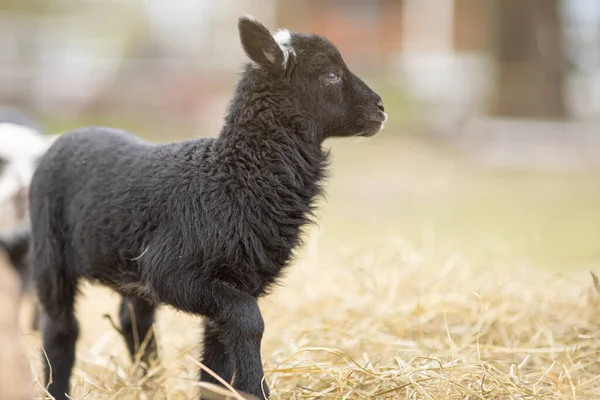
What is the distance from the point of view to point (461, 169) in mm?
14250

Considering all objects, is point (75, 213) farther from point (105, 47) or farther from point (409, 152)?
point (105, 47)

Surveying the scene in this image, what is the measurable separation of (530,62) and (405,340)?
13110 millimetres

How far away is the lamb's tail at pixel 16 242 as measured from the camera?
19.0 feet

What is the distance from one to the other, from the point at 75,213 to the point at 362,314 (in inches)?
76.2

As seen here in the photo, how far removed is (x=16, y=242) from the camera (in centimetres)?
580

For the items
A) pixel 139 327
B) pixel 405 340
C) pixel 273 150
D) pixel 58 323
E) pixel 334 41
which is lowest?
pixel 334 41

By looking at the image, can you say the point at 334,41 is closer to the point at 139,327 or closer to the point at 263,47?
the point at 139,327

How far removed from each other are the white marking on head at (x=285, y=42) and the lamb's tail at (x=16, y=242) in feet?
9.26

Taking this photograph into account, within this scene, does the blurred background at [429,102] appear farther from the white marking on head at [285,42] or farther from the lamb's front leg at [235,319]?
the lamb's front leg at [235,319]

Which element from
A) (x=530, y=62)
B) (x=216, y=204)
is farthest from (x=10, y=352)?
(x=530, y=62)

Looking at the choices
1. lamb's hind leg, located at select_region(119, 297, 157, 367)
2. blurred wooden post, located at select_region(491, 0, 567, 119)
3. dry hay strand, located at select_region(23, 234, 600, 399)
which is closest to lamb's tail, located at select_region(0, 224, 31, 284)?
dry hay strand, located at select_region(23, 234, 600, 399)

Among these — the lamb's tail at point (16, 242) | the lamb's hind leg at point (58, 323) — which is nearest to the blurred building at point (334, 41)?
the lamb's tail at point (16, 242)

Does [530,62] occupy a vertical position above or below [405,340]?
below

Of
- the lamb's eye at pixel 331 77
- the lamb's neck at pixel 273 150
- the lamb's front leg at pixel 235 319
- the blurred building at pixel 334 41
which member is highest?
the lamb's eye at pixel 331 77
